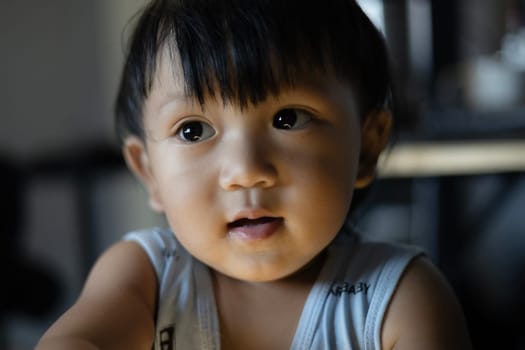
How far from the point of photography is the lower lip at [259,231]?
22.4 inches

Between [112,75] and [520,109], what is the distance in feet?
3.66

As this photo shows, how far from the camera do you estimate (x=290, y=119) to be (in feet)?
1.92

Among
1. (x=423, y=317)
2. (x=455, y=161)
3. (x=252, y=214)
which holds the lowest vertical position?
(x=423, y=317)

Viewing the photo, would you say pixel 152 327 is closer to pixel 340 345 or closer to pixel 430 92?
pixel 340 345

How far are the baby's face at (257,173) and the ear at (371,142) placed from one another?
0.09 metres

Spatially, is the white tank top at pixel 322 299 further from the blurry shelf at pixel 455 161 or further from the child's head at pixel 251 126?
the blurry shelf at pixel 455 161

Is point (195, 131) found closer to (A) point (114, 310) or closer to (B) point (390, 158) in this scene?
(A) point (114, 310)

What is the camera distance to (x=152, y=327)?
2.01ft

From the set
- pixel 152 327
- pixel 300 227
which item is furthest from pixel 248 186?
pixel 152 327

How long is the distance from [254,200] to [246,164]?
3 centimetres

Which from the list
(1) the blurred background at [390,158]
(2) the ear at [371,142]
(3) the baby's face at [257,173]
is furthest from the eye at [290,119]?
(1) the blurred background at [390,158]

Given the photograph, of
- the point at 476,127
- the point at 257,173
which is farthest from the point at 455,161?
the point at 257,173

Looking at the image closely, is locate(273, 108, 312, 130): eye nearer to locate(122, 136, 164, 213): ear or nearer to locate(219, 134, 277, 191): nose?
locate(219, 134, 277, 191): nose

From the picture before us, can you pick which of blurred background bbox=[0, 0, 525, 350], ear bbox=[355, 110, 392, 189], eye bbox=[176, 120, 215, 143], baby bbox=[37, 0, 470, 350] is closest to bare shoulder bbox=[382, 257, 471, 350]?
baby bbox=[37, 0, 470, 350]
